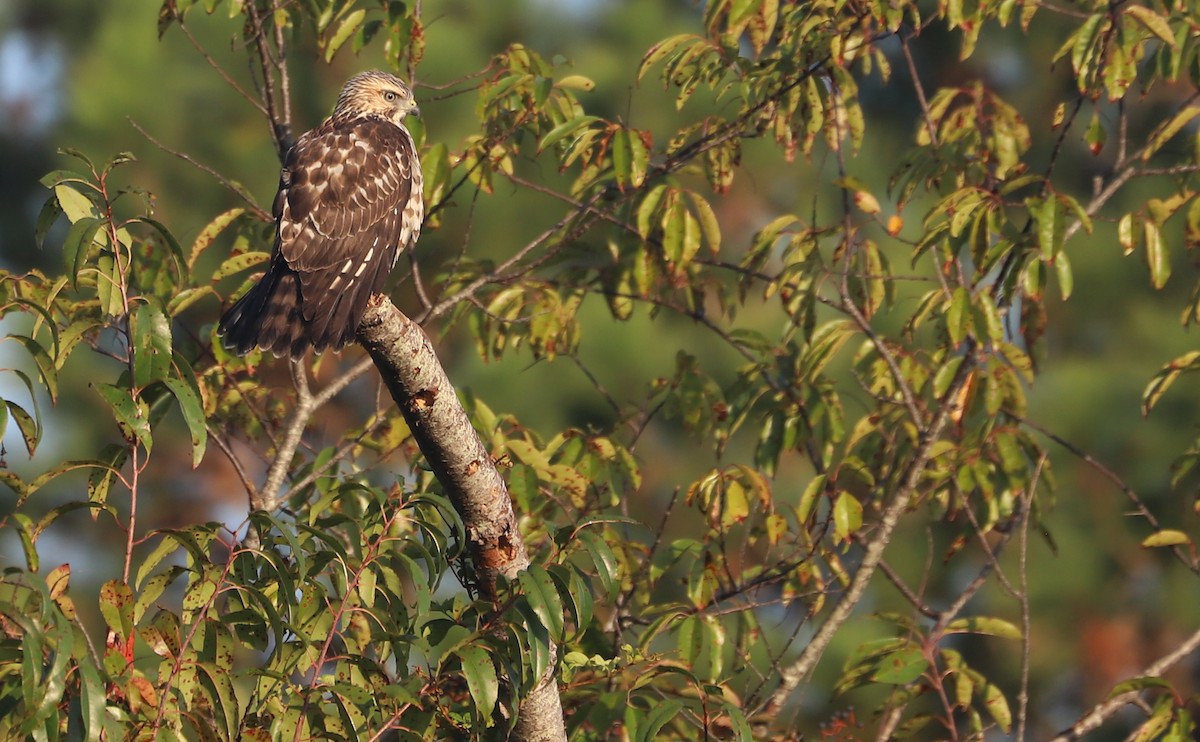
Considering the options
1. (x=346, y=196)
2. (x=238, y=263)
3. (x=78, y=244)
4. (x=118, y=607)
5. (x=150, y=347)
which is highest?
(x=346, y=196)

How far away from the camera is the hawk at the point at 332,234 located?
11.8 ft

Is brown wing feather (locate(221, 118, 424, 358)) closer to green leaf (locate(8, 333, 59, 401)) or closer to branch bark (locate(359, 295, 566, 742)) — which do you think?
branch bark (locate(359, 295, 566, 742))

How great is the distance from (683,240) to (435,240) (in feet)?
12.4

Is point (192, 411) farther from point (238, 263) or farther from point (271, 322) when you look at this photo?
point (238, 263)

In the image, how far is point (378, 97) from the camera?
4.98 m

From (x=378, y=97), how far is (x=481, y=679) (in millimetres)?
3073

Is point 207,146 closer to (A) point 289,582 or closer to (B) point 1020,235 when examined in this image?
(B) point 1020,235

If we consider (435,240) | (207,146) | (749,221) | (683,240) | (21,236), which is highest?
(21,236)

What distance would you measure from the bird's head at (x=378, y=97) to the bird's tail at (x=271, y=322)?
4.31 ft

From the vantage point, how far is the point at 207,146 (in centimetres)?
760

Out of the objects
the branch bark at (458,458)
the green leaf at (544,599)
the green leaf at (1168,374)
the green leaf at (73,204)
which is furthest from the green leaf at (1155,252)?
the green leaf at (73,204)

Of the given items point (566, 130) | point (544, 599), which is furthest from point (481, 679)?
point (566, 130)

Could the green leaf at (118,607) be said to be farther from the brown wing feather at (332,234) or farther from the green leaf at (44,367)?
the brown wing feather at (332,234)

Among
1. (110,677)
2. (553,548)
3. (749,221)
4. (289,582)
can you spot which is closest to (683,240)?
(553,548)
